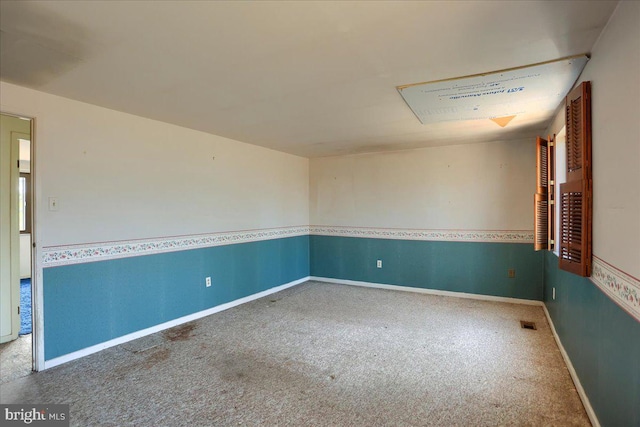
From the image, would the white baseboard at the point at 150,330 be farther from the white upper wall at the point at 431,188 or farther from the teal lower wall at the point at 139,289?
the white upper wall at the point at 431,188

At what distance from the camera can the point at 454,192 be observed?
4.82 metres

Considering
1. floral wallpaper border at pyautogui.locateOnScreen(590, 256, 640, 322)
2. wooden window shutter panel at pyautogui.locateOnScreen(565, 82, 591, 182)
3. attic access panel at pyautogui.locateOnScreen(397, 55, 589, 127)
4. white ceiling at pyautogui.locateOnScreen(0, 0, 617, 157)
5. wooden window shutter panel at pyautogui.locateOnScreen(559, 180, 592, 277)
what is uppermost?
white ceiling at pyautogui.locateOnScreen(0, 0, 617, 157)

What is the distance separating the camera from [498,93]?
262 cm

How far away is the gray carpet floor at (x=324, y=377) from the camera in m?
2.08

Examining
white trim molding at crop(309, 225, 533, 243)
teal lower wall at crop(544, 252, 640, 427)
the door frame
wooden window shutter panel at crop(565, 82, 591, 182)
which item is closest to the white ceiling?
wooden window shutter panel at crop(565, 82, 591, 182)

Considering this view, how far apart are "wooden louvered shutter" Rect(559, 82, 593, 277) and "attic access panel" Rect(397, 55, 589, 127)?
0.22 meters

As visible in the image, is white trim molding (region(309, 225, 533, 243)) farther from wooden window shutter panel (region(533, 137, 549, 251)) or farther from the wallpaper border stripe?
wooden window shutter panel (region(533, 137, 549, 251))

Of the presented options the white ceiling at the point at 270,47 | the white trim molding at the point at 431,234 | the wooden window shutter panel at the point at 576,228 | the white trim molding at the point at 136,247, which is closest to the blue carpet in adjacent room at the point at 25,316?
the white trim molding at the point at 136,247

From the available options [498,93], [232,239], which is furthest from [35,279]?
[498,93]

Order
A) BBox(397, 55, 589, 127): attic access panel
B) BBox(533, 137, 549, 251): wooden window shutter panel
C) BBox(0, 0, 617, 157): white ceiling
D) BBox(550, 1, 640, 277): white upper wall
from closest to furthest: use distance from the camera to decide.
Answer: BBox(550, 1, 640, 277): white upper wall
BBox(0, 0, 617, 157): white ceiling
BBox(397, 55, 589, 127): attic access panel
BBox(533, 137, 549, 251): wooden window shutter panel

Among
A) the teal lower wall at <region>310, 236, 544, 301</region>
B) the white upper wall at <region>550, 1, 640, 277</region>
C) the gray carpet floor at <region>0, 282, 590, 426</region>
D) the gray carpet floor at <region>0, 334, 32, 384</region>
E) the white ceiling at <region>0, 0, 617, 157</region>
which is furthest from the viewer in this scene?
the teal lower wall at <region>310, 236, 544, 301</region>

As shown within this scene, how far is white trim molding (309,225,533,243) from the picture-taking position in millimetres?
4496

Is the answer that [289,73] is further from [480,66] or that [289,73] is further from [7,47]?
[7,47]

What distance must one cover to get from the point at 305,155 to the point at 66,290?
3807mm
